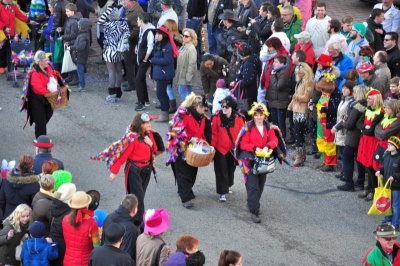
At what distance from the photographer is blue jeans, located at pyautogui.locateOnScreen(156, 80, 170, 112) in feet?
55.5

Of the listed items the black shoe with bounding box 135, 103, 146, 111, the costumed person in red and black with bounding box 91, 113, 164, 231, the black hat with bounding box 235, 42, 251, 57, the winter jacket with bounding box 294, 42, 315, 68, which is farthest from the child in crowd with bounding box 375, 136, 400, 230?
the black shoe with bounding box 135, 103, 146, 111

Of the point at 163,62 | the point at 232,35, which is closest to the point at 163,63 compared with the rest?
the point at 163,62

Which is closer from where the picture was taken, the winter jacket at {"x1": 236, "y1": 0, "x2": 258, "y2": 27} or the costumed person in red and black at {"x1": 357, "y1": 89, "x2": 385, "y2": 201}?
the costumed person in red and black at {"x1": 357, "y1": 89, "x2": 385, "y2": 201}

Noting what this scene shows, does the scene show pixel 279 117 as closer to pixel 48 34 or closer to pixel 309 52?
pixel 309 52

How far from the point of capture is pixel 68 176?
11891 mm

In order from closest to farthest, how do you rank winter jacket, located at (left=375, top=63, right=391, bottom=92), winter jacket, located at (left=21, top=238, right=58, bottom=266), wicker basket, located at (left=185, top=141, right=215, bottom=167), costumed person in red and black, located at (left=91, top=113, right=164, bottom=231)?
1. winter jacket, located at (left=21, top=238, right=58, bottom=266)
2. costumed person in red and black, located at (left=91, top=113, right=164, bottom=231)
3. wicker basket, located at (left=185, top=141, right=215, bottom=167)
4. winter jacket, located at (left=375, top=63, right=391, bottom=92)

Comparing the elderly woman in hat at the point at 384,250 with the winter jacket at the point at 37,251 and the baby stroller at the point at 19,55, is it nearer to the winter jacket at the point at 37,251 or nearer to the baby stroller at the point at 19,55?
the winter jacket at the point at 37,251

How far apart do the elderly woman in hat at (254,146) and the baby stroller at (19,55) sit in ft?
23.4

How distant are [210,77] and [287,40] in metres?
1.53

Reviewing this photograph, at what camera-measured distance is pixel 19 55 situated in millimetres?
18750

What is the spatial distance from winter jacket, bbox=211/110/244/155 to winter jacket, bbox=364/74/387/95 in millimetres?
2342

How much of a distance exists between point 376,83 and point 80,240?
20.4ft

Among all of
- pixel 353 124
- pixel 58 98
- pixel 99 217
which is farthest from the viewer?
pixel 58 98

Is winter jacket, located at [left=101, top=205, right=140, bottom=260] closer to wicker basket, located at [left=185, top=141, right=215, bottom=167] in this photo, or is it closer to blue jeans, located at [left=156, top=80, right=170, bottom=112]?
wicker basket, located at [left=185, top=141, right=215, bottom=167]
